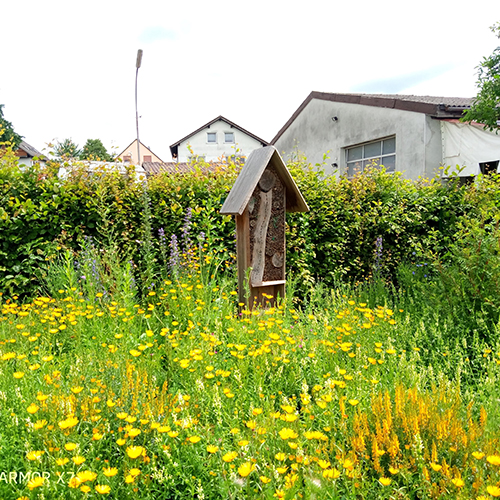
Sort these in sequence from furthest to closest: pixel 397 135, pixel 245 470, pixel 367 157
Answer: pixel 367 157 < pixel 397 135 < pixel 245 470

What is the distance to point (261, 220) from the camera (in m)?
4.44

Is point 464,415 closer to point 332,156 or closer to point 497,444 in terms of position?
point 497,444

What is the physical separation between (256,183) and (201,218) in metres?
1.50

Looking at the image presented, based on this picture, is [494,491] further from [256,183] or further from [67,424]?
[256,183]

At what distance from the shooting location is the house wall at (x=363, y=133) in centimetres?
1182

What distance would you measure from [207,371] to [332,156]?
582 inches

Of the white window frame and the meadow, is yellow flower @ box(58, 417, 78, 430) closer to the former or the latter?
the meadow

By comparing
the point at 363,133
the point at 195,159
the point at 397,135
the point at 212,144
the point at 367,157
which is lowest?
the point at 195,159

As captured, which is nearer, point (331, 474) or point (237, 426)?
point (331, 474)

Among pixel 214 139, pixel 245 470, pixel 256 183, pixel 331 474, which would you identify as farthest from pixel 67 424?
pixel 214 139

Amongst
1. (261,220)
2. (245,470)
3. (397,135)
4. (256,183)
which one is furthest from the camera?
(397,135)

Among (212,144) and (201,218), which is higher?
(212,144)

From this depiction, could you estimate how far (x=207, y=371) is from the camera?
2.56 metres

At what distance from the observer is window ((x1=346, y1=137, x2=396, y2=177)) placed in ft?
43.9
